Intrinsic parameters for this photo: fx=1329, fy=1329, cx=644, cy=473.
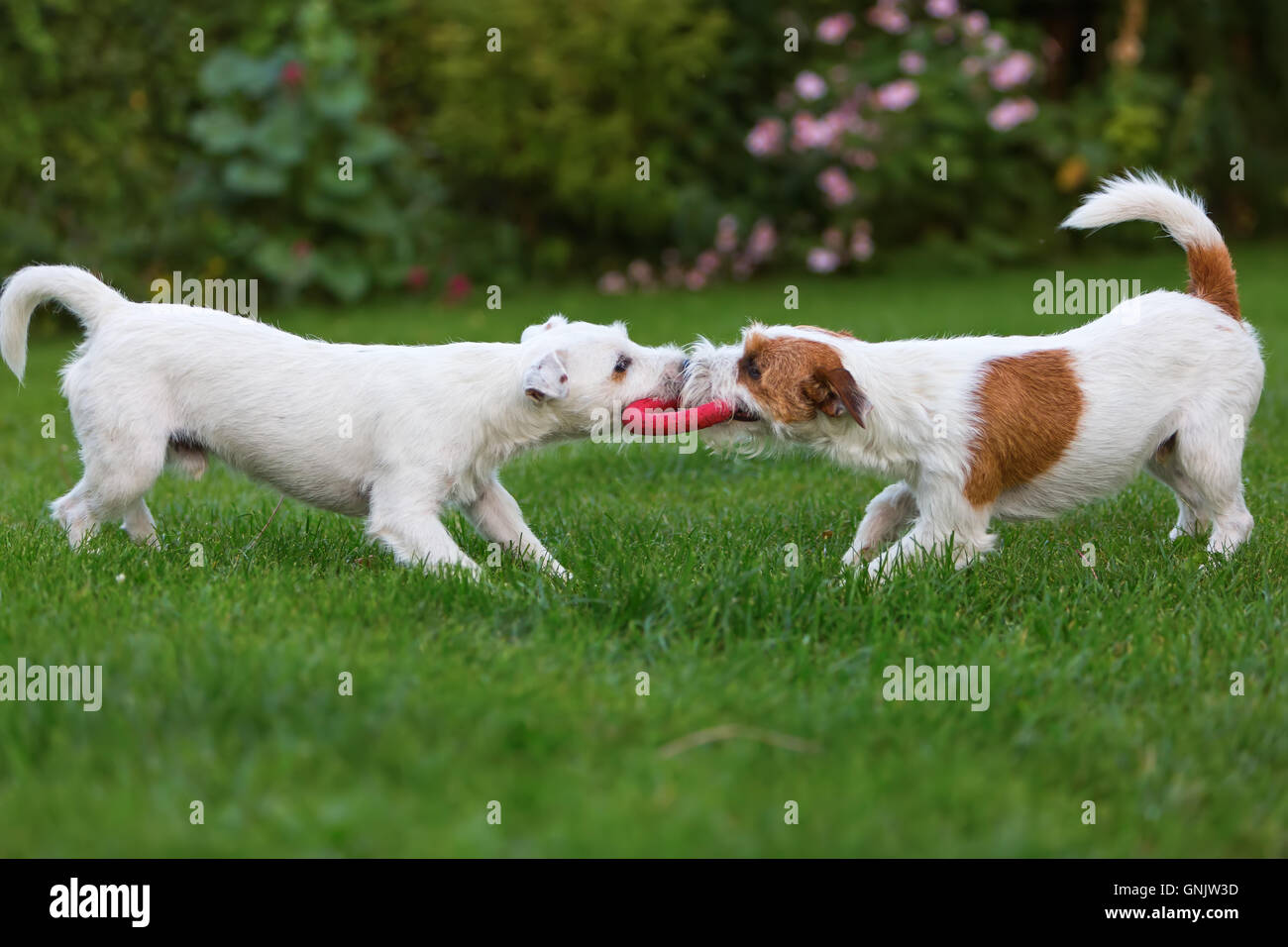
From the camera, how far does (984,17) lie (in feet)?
46.8

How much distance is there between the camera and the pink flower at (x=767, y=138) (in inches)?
529

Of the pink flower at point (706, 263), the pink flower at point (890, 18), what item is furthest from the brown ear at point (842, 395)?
the pink flower at point (890, 18)

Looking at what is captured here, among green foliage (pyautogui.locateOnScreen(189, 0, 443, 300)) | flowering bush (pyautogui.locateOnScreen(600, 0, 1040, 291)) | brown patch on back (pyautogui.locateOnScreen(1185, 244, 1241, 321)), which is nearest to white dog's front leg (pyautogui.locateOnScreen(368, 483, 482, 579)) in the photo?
brown patch on back (pyautogui.locateOnScreen(1185, 244, 1241, 321))

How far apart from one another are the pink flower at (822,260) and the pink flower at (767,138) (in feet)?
3.65

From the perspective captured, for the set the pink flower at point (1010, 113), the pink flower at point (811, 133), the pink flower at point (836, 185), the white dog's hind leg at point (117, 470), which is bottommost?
the white dog's hind leg at point (117, 470)

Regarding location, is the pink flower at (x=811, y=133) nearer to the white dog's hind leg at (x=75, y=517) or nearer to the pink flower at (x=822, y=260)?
the pink flower at (x=822, y=260)

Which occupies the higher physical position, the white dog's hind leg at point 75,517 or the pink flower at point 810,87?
the pink flower at point 810,87

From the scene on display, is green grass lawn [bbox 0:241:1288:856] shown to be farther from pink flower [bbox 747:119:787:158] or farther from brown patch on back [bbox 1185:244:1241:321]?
pink flower [bbox 747:119:787:158]

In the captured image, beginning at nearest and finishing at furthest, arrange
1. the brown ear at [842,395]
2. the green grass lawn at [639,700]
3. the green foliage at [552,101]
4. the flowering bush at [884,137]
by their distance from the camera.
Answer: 1. the green grass lawn at [639,700]
2. the brown ear at [842,395]
3. the green foliage at [552,101]
4. the flowering bush at [884,137]

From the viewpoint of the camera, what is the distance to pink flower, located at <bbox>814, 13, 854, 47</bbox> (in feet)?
45.6

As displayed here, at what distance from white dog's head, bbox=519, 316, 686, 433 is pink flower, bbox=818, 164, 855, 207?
30.4ft

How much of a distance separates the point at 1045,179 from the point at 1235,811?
40.7 ft
